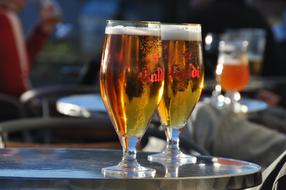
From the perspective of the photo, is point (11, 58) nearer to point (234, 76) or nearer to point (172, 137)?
point (234, 76)

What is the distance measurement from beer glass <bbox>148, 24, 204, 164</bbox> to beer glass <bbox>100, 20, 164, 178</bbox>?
4.7 inches

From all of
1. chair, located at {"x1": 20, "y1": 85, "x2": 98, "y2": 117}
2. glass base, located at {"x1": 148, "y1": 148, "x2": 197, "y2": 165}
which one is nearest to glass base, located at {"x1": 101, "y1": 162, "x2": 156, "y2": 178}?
glass base, located at {"x1": 148, "y1": 148, "x2": 197, "y2": 165}

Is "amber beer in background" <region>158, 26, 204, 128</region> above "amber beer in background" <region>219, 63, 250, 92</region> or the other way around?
above

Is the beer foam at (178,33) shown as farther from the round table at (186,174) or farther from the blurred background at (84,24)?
the blurred background at (84,24)

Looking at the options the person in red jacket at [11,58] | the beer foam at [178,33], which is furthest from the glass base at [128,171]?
the person in red jacket at [11,58]

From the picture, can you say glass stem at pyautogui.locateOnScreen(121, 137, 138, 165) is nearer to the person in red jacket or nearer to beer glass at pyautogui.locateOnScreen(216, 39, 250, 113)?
beer glass at pyautogui.locateOnScreen(216, 39, 250, 113)

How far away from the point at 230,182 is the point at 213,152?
1018 millimetres

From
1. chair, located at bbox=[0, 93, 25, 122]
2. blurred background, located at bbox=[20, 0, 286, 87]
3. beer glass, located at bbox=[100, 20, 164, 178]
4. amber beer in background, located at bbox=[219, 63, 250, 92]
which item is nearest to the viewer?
beer glass, located at bbox=[100, 20, 164, 178]

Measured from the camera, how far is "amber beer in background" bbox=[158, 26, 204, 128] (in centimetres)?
144

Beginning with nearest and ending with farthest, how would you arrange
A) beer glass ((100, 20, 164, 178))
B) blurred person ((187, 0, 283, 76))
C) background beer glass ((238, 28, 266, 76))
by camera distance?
beer glass ((100, 20, 164, 178))
background beer glass ((238, 28, 266, 76))
blurred person ((187, 0, 283, 76))

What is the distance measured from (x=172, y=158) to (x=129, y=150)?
0.52ft

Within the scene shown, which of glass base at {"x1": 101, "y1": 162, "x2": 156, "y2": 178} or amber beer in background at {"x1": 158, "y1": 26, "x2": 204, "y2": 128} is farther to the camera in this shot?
amber beer in background at {"x1": 158, "y1": 26, "x2": 204, "y2": 128}

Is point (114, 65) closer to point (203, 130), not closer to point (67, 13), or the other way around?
point (203, 130)

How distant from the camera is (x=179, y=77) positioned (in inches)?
56.7
